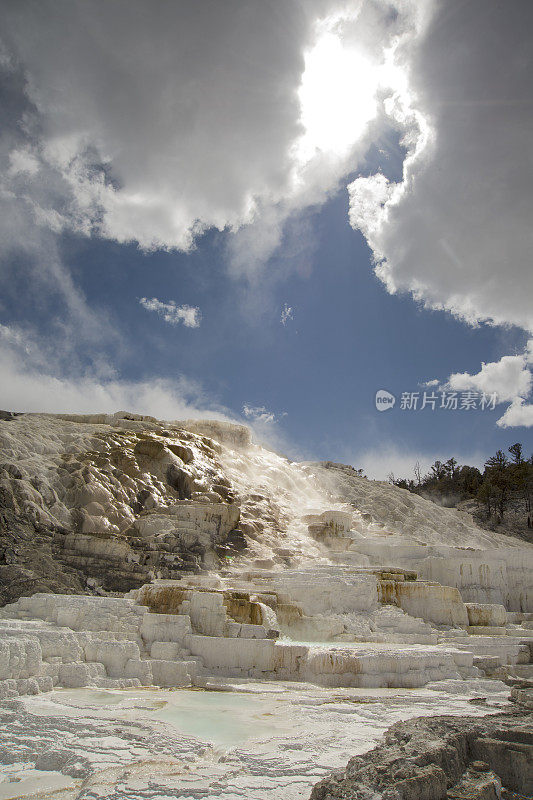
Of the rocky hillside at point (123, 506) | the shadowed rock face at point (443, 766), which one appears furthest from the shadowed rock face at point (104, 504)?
the shadowed rock face at point (443, 766)

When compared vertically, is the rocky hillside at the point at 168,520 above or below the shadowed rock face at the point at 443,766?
above

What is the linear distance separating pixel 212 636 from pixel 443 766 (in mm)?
8507

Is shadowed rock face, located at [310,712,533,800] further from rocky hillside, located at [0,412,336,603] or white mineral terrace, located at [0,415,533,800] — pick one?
rocky hillside, located at [0,412,336,603]

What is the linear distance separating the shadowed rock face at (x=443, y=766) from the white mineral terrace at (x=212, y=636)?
0.68 m

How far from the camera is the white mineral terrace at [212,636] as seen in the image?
19.6 ft

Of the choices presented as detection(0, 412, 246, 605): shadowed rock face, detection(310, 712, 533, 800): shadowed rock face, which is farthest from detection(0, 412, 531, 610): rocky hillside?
detection(310, 712, 533, 800): shadowed rock face

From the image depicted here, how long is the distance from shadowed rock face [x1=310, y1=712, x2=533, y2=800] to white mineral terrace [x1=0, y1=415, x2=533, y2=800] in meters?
0.68

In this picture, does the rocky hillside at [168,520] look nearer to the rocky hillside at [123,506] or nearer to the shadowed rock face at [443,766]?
the rocky hillside at [123,506]

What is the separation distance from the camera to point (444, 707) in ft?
28.3

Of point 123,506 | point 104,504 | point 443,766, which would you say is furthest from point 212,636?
point 123,506

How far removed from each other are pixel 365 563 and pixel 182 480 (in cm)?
1024

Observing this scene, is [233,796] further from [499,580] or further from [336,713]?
[499,580]

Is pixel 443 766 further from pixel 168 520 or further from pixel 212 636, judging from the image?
pixel 168 520

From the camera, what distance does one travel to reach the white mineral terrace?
598 centimetres
